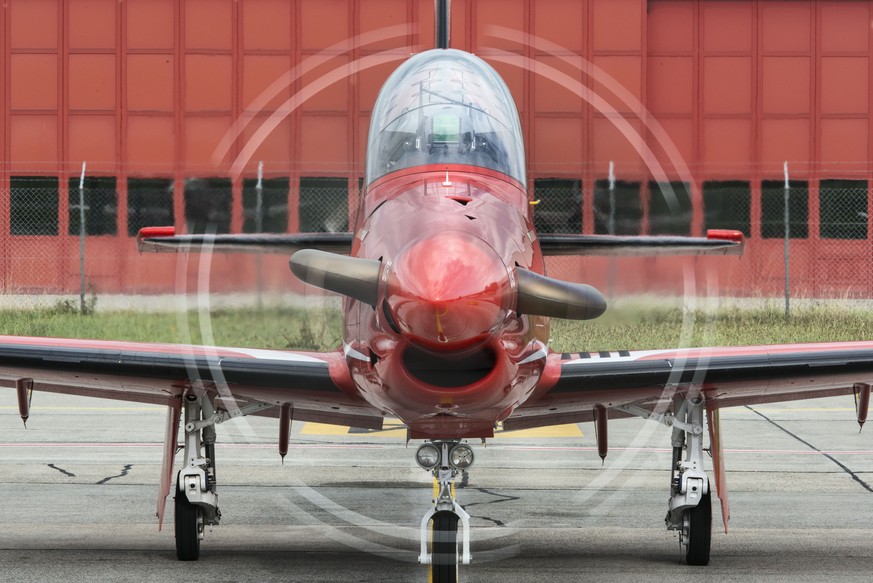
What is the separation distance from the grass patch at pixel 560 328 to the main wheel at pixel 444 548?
1046 cm

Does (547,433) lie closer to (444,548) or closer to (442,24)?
(442,24)

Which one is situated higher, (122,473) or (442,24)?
(442,24)

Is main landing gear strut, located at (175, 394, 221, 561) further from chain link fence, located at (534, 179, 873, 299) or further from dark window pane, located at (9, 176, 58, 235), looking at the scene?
dark window pane, located at (9, 176, 58, 235)

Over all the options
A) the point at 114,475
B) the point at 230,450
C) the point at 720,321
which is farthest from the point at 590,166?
the point at 114,475

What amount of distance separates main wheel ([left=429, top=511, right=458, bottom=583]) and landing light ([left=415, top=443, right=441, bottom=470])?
1.20 ft

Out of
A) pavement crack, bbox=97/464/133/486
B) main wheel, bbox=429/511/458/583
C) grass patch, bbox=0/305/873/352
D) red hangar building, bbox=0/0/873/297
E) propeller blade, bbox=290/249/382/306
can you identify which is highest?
red hangar building, bbox=0/0/873/297

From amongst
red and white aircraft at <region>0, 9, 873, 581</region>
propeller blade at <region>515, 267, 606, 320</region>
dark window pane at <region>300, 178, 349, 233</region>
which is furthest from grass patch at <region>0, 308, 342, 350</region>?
propeller blade at <region>515, 267, 606, 320</region>

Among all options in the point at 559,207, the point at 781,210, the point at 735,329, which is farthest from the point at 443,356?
the point at 781,210

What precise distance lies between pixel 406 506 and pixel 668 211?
480 inches

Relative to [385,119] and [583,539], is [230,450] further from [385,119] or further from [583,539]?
[385,119]

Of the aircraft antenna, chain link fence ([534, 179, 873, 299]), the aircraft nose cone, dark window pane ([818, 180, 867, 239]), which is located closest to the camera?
the aircraft nose cone

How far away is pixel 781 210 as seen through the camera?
25.8m

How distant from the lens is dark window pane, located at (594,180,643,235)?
71.6 feet

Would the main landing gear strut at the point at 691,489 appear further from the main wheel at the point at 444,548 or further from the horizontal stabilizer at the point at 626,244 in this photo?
the main wheel at the point at 444,548
